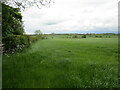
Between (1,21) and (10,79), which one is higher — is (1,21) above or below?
above

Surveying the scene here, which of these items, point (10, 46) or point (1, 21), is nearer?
point (1, 21)

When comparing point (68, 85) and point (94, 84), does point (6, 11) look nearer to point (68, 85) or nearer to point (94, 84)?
point (68, 85)

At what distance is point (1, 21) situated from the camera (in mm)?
5730

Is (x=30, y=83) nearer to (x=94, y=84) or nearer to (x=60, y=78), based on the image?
(x=60, y=78)

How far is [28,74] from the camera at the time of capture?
4.02 metres

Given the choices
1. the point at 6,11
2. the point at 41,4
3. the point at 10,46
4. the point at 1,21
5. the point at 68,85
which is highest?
the point at 41,4

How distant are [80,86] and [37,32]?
224 feet

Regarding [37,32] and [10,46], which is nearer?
[10,46]

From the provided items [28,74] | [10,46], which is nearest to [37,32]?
[10,46]

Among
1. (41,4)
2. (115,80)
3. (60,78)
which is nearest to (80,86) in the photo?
(60,78)

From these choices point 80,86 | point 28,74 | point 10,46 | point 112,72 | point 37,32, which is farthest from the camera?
point 37,32

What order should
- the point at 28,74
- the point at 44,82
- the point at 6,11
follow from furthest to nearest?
the point at 6,11
the point at 28,74
the point at 44,82

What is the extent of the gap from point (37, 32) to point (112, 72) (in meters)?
67.5

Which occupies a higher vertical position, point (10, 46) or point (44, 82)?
point (10, 46)
